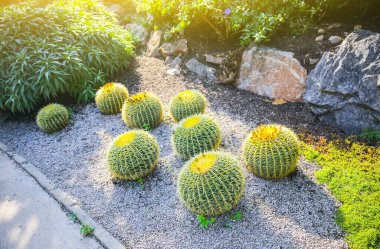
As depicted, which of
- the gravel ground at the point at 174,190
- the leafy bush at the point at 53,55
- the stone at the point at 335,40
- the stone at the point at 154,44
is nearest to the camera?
the gravel ground at the point at 174,190

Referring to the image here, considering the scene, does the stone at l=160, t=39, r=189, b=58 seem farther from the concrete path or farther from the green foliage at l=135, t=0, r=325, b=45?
the concrete path

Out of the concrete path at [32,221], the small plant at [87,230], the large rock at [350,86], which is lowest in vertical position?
the concrete path at [32,221]

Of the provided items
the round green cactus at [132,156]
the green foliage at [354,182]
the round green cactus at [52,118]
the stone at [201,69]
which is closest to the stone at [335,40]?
the green foliage at [354,182]

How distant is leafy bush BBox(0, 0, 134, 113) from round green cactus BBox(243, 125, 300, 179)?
3841 millimetres

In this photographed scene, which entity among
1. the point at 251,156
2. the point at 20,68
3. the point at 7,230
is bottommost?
the point at 7,230

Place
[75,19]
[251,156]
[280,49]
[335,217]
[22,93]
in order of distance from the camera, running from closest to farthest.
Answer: [335,217]
[251,156]
[280,49]
[22,93]
[75,19]

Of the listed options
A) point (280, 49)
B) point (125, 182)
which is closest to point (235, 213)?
point (125, 182)

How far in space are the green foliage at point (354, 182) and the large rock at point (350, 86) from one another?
0.41 metres

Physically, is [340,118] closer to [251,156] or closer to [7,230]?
[251,156]

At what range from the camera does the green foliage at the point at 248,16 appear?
5.23 metres

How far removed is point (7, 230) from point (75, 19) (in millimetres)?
4855

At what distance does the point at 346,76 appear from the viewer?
4176 millimetres

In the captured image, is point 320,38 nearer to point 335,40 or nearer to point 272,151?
point 335,40

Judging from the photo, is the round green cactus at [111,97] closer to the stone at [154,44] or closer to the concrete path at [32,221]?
the concrete path at [32,221]
